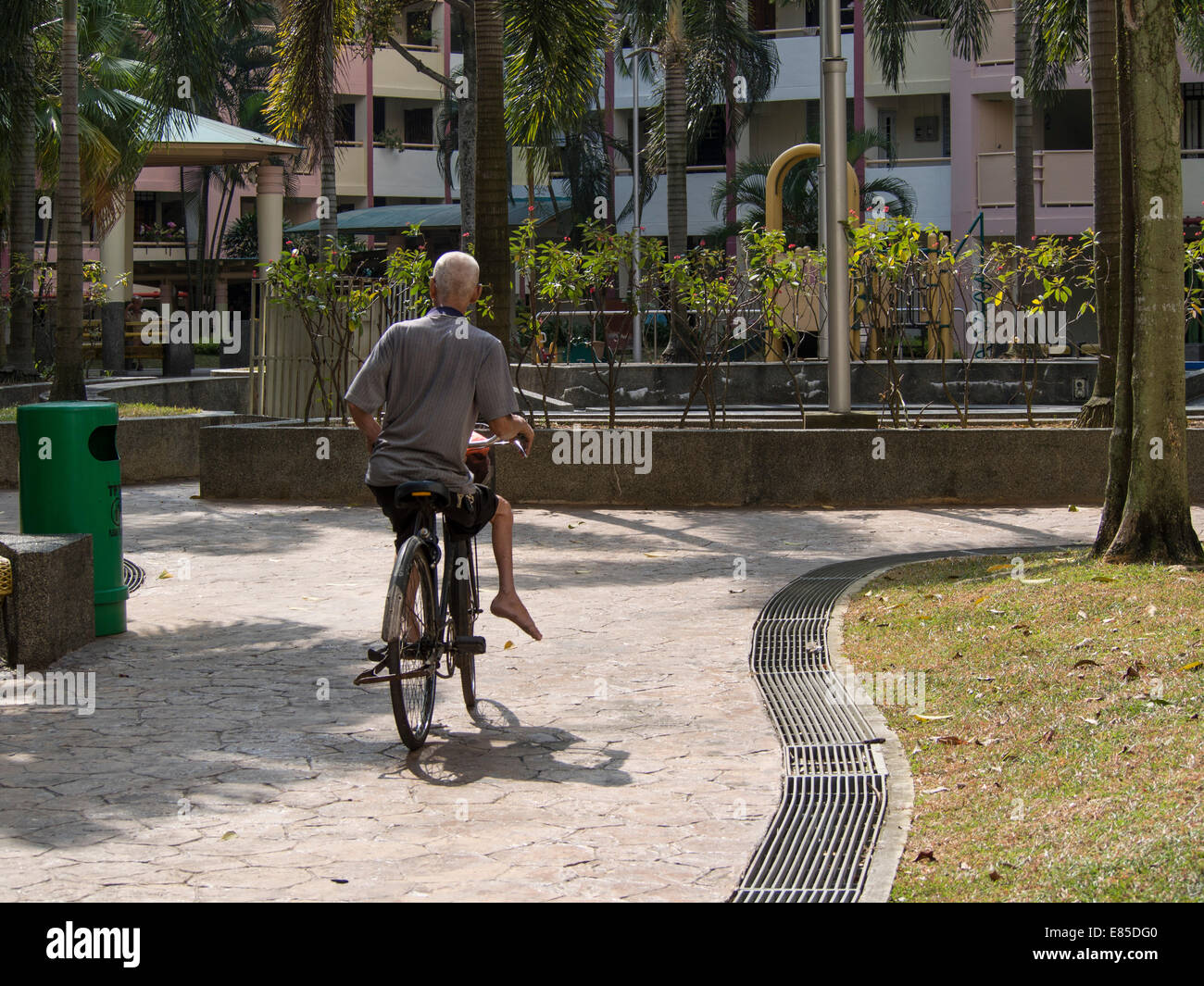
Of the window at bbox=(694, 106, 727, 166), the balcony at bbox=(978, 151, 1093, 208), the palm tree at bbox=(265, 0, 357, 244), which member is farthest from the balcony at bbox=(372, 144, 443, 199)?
the palm tree at bbox=(265, 0, 357, 244)

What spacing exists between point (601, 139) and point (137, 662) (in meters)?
43.8

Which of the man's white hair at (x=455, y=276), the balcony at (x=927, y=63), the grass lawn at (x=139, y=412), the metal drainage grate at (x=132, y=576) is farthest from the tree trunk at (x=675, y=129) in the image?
the man's white hair at (x=455, y=276)

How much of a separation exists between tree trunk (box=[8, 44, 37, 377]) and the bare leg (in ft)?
60.2

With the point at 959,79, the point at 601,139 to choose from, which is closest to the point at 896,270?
the point at 959,79

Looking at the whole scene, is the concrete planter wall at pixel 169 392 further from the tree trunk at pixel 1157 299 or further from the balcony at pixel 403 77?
the balcony at pixel 403 77

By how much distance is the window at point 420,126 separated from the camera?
5962 cm

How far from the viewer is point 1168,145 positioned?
8734 mm

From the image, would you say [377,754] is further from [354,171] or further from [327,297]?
[354,171]

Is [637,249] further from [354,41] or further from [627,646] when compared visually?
[627,646]

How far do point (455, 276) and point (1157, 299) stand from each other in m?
4.22

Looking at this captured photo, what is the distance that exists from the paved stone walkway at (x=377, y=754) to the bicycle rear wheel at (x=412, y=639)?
0.15m

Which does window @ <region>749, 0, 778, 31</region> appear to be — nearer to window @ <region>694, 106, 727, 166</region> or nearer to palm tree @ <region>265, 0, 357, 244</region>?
window @ <region>694, 106, 727, 166</region>

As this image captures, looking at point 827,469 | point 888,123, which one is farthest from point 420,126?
point 827,469

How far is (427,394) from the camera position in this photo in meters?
6.11
